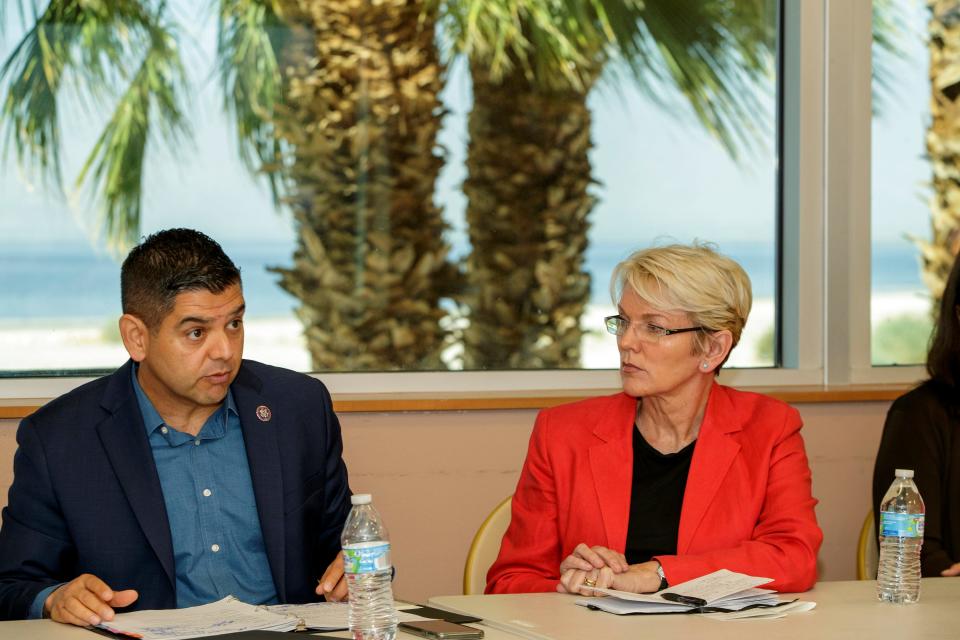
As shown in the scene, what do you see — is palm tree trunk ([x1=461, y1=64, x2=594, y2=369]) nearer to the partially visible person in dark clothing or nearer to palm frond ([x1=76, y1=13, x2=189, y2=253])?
palm frond ([x1=76, y1=13, x2=189, y2=253])

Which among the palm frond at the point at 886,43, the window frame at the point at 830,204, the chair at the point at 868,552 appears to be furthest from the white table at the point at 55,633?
the palm frond at the point at 886,43

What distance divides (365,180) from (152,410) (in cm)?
174

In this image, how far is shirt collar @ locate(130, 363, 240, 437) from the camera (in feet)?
8.25

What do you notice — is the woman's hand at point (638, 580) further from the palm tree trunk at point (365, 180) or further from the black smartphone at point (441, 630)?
the palm tree trunk at point (365, 180)

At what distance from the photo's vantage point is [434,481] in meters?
3.61

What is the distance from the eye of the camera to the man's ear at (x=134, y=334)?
2476 millimetres

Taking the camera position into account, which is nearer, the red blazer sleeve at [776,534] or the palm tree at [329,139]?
the red blazer sleeve at [776,534]

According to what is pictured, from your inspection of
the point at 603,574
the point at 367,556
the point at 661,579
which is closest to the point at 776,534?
the point at 661,579

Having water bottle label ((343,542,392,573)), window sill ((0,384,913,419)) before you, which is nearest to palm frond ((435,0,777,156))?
window sill ((0,384,913,419))

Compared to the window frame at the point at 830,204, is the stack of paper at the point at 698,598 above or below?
below

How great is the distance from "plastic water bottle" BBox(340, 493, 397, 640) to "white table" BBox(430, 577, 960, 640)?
8.2 inches

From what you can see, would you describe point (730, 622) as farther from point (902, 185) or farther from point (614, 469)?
point (902, 185)

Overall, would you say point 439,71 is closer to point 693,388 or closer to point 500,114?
point 500,114

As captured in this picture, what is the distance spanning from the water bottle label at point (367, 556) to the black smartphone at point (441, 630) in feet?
0.42
